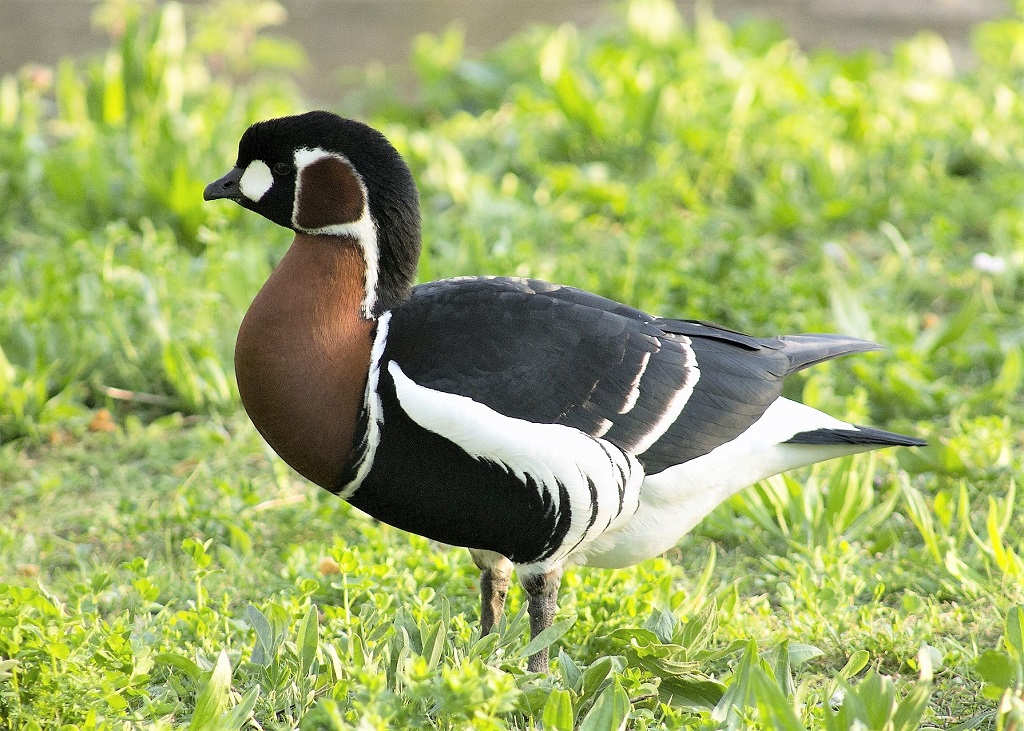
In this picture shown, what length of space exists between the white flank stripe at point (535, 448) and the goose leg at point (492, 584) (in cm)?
24

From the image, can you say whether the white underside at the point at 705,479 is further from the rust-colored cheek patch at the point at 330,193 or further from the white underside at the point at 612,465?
the rust-colored cheek patch at the point at 330,193

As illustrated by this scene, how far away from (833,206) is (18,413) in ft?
10.6

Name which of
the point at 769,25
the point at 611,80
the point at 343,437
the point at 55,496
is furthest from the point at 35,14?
the point at 343,437

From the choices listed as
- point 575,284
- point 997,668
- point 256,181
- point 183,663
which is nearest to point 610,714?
point 997,668

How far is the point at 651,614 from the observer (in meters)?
2.76

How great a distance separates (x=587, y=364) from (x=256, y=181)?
0.85 m

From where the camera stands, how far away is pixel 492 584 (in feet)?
9.32

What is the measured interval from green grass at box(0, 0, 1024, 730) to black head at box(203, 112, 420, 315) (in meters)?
0.66

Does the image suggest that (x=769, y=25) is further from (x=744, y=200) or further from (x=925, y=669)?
(x=925, y=669)

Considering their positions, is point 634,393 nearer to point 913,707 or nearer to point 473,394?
point 473,394

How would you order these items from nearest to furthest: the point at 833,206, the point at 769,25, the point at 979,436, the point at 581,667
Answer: the point at 581,667 → the point at 979,436 → the point at 833,206 → the point at 769,25

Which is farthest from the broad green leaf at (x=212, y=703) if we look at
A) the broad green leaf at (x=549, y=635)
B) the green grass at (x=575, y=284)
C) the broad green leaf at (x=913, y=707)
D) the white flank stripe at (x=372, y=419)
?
the broad green leaf at (x=913, y=707)

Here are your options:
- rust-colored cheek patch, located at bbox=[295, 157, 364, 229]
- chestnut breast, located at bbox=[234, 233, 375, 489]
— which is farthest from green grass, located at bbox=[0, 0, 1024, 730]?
rust-colored cheek patch, located at bbox=[295, 157, 364, 229]

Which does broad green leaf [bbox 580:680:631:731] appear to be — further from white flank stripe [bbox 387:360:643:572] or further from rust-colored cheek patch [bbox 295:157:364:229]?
rust-colored cheek patch [bbox 295:157:364:229]
